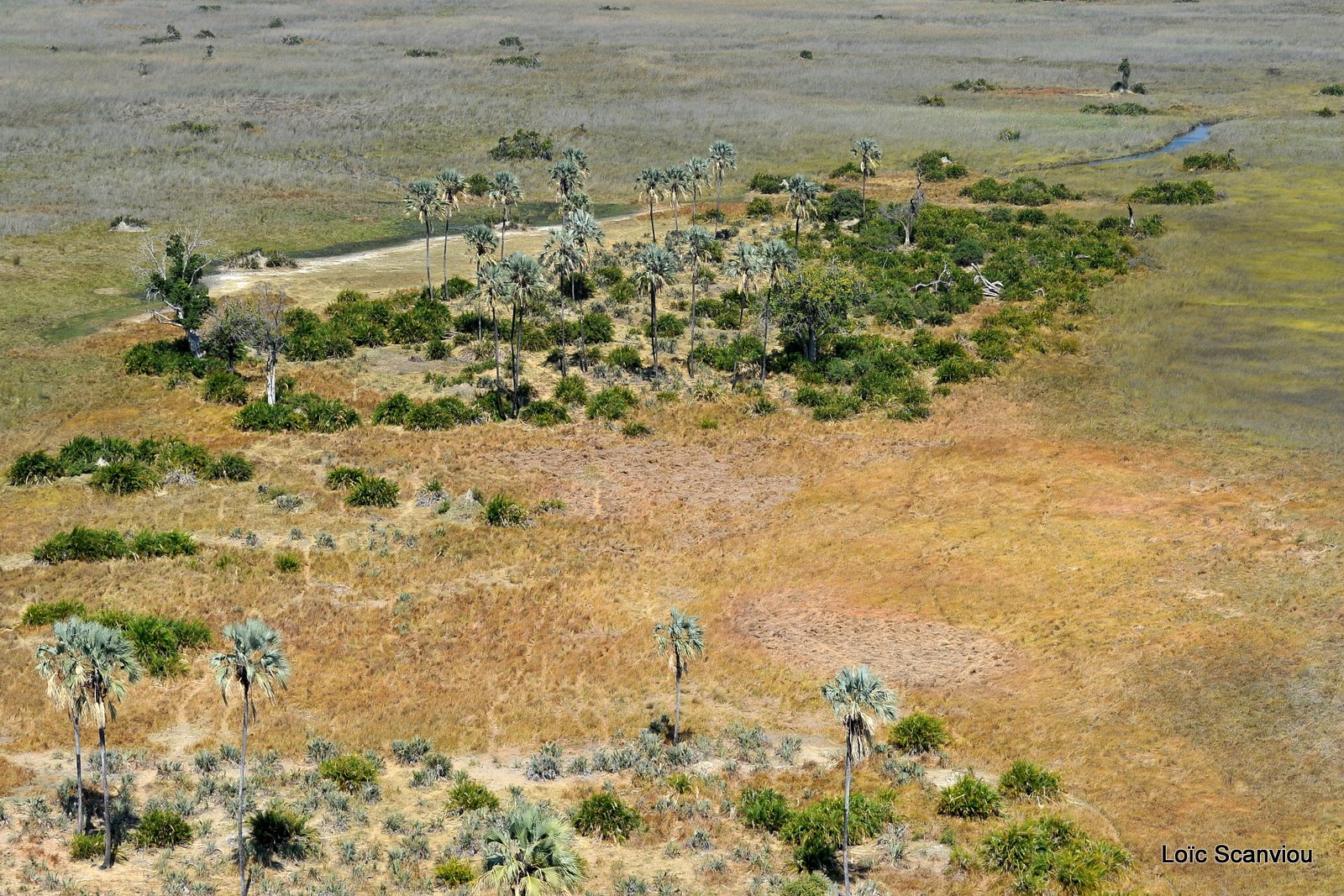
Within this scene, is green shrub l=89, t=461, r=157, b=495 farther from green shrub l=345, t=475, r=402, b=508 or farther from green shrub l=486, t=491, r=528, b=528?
green shrub l=486, t=491, r=528, b=528

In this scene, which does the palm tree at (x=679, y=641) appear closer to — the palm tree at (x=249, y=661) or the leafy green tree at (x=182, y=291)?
the palm tree at (x=249, y=661)

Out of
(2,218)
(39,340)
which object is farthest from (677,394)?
(2,218)

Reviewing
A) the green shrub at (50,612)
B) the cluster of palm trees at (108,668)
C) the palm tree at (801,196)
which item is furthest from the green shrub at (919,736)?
the palm tree at (801,196)

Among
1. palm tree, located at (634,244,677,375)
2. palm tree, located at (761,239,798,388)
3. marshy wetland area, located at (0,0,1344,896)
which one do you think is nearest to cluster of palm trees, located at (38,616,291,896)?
marshy wetland area, located at (0,0,1344,896)

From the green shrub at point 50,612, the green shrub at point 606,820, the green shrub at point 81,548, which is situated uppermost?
the green shrub at point 81,548

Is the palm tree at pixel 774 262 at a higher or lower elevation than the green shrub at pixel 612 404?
higher

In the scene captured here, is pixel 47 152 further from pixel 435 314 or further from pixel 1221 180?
pixel 1221 180
